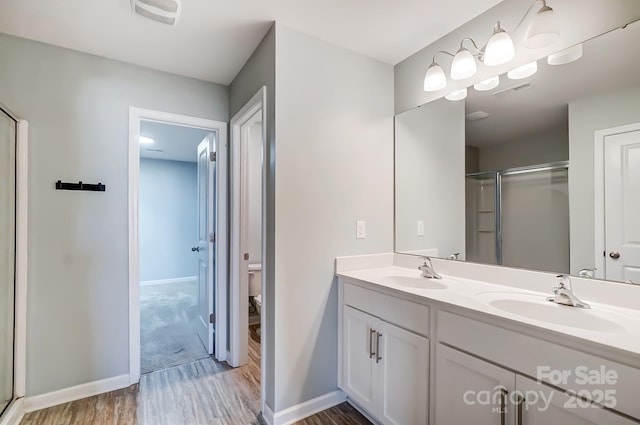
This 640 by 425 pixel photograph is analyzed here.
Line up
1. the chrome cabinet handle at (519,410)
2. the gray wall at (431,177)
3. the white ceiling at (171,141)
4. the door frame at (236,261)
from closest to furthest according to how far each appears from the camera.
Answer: the chrome cabinet handle at (519,410)
the gray wall at (431,177)
the door frame at (236,261)
the white ceiling at (171,141)

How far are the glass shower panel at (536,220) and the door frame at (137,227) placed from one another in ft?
6.88

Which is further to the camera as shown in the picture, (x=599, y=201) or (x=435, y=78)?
(x=435, y=78)

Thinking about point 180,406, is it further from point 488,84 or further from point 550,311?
point 488,84

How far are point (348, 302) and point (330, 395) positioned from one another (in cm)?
64

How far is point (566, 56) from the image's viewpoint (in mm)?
1374

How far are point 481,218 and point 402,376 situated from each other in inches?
Answer: 41.0

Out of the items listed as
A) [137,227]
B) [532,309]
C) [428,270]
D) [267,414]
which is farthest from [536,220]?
[137,227]

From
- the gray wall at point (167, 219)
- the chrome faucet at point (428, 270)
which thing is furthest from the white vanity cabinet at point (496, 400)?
the gray wall at point (167, 219)

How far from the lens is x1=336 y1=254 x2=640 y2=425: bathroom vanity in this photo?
2.92ft

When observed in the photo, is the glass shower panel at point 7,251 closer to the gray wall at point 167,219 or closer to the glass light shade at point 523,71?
the glass light shade at point 523,71

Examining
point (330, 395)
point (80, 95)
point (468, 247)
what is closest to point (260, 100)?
point (80, 95)

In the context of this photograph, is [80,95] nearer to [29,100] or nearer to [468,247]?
[29,100]

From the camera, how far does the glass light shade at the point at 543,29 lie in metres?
1.29

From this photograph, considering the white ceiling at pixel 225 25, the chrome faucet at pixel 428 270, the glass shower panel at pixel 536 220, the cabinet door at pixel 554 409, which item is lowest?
the cabinet door at pixel 554 409
